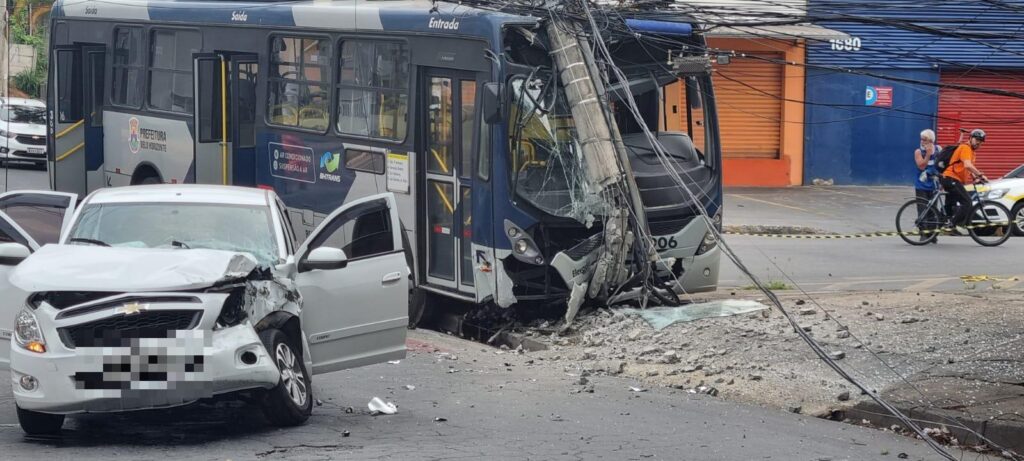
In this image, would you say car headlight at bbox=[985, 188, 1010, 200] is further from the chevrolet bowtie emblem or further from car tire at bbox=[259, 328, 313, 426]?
the chevrolet bowtie emblem

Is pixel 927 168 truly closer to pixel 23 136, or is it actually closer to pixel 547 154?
pixel 547 154

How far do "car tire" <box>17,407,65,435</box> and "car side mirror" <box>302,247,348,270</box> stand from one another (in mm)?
1743

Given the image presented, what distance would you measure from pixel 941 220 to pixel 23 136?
20.0m

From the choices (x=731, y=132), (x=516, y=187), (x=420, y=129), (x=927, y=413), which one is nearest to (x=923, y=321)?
(x=927, y=413)

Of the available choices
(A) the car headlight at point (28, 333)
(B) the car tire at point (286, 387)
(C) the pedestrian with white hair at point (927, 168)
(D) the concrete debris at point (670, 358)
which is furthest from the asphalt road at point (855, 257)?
(A) the car headlight at point (28, 333)

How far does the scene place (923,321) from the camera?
1191cm

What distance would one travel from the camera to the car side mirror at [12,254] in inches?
317

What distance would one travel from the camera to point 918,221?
1970cm

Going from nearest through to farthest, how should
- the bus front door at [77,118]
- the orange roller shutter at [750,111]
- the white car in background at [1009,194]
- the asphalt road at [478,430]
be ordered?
the asphalt road at [478,430]
the bus front door at [77,118]
the white car in background at [1009,194]
the orange roller shutter at [750,111]

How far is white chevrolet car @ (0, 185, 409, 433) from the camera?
24.1 ft

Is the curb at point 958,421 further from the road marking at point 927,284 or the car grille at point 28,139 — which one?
the car grille at point 28,139

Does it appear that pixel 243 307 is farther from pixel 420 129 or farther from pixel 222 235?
pixel 420 129

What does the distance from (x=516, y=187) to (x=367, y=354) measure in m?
3.48

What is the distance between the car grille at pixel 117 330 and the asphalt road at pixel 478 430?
63 cm
